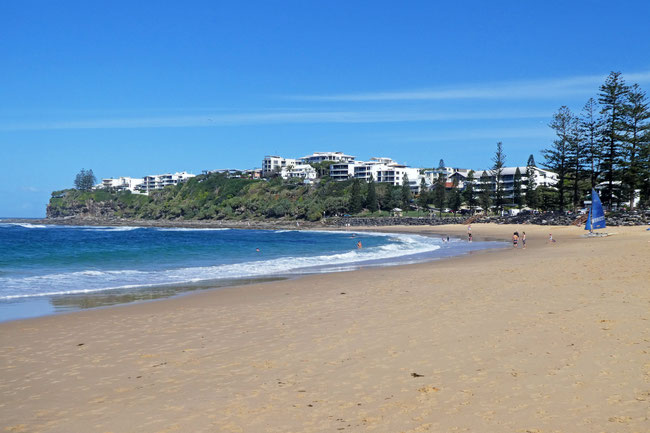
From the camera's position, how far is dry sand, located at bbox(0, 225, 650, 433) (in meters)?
5.01

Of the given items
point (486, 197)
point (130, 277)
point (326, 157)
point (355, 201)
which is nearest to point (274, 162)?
point (326, 157)

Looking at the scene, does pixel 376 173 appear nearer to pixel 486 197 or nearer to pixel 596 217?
pixel 486 197

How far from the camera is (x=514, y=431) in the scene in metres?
4.50

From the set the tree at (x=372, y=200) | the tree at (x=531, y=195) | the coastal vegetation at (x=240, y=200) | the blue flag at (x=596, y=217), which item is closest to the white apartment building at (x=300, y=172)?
the coastal vegetation at (x=240, y=200)

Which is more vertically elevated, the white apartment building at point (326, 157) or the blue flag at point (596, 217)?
the white apartment building at point (326, 157)

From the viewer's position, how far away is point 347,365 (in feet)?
22.2

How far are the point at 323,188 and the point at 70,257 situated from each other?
318ft

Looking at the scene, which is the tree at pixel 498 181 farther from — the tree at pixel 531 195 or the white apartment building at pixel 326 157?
the white apartment building at pixel 326 157

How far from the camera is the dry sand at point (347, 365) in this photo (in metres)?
5.01

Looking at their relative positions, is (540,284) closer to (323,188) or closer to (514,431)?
(514,431)

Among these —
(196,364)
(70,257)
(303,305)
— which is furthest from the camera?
(70,257)

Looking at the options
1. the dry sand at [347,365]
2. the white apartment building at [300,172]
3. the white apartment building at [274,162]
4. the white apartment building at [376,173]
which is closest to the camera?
the dry sand at [347,365]

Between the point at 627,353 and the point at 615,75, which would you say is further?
the point at 615,75

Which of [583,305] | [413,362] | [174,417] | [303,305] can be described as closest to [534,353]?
[413,362]
